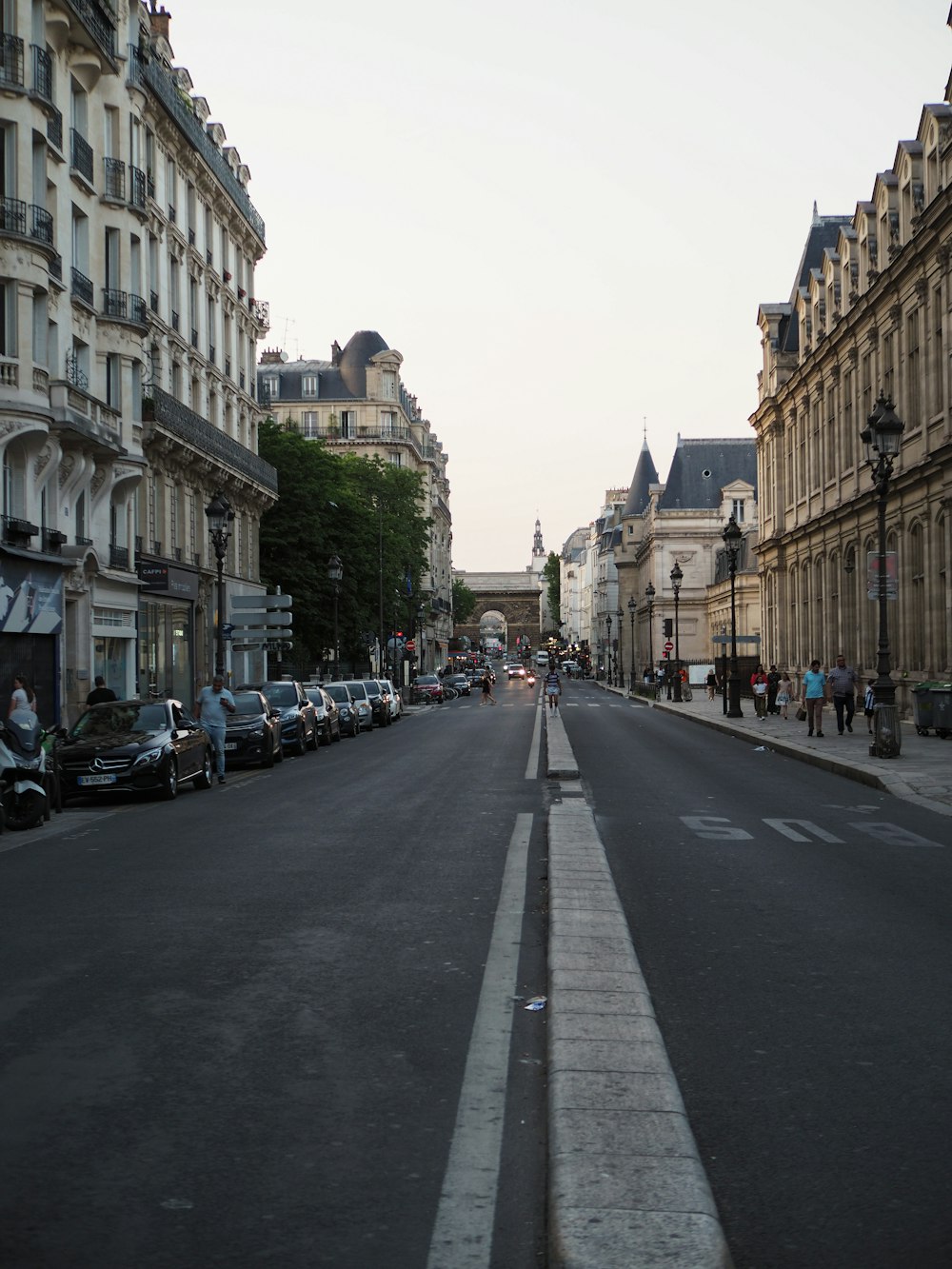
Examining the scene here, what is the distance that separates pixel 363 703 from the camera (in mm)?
43750

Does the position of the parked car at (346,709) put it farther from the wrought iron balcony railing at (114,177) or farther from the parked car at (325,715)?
the wrought iron balcony railing at (114,177)

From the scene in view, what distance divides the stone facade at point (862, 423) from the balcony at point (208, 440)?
20.2 metres

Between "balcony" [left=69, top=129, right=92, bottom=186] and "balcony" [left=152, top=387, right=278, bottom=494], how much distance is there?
23.2 feet

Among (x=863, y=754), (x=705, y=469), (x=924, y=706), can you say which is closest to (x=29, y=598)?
(x=863, y=754)

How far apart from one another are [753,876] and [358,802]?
741 centimetres

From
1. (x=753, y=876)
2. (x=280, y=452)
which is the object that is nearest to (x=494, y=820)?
(x=753, y=876)

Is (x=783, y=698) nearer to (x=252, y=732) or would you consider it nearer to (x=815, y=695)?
(x=815, y=695)

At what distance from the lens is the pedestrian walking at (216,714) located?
866 inches

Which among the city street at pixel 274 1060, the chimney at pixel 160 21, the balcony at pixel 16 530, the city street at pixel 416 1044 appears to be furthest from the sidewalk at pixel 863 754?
the chimney at pixel 160 21

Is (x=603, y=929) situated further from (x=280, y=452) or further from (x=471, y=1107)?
(x=280, y=452)

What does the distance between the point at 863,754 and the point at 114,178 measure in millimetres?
23315

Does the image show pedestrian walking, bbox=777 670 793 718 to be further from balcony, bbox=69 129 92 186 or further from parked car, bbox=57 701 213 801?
parked car, bbox=57 701 213 801

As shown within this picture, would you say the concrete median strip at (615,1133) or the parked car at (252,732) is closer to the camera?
the concrete median strip at (615,1133)

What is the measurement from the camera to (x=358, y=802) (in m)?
17.2
